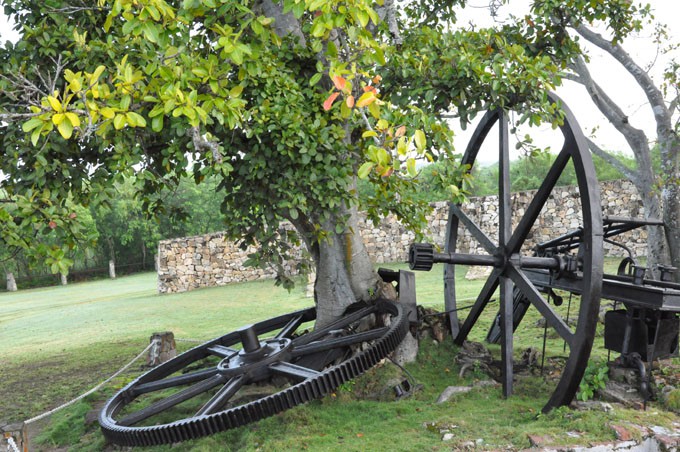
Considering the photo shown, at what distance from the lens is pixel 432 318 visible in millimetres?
6406

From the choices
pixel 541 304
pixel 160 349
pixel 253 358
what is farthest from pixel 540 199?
pixel 160 349

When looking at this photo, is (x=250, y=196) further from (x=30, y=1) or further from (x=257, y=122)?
(x=30, y=1)

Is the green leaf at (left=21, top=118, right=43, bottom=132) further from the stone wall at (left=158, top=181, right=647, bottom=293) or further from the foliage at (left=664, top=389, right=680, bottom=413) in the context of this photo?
the stone wall at (left=158, top=181, right=647, bottom=293)

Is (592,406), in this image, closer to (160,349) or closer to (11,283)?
(160,349)

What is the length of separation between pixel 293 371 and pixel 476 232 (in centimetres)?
216

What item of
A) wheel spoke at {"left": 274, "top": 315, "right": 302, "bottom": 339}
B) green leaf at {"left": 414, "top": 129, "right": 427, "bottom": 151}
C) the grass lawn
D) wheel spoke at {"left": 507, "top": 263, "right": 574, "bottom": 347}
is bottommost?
the grass lawn

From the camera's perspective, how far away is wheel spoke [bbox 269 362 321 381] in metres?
4.43

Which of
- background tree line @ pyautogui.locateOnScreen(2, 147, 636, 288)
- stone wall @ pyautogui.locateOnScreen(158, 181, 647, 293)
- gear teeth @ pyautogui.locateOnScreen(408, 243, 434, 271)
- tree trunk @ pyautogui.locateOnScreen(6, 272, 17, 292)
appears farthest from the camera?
background tree line @ pyautogui.locateOnScreen(2, 147, 636, 288)

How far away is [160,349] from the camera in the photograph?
307 inches

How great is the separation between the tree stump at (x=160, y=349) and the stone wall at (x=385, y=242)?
9.36m

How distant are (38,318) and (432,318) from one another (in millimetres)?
12082

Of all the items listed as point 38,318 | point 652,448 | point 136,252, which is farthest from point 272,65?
point 136,252

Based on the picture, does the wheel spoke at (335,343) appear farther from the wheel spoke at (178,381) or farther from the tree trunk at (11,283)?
the tree trunk at (11,283)

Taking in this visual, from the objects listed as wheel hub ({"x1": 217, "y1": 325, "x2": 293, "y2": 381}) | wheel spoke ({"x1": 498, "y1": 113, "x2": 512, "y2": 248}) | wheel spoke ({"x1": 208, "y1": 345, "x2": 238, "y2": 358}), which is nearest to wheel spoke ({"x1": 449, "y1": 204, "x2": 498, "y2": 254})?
wheel spoke ({"x1": 498, "y1": 113, "x2": 512, "y2": 248})
